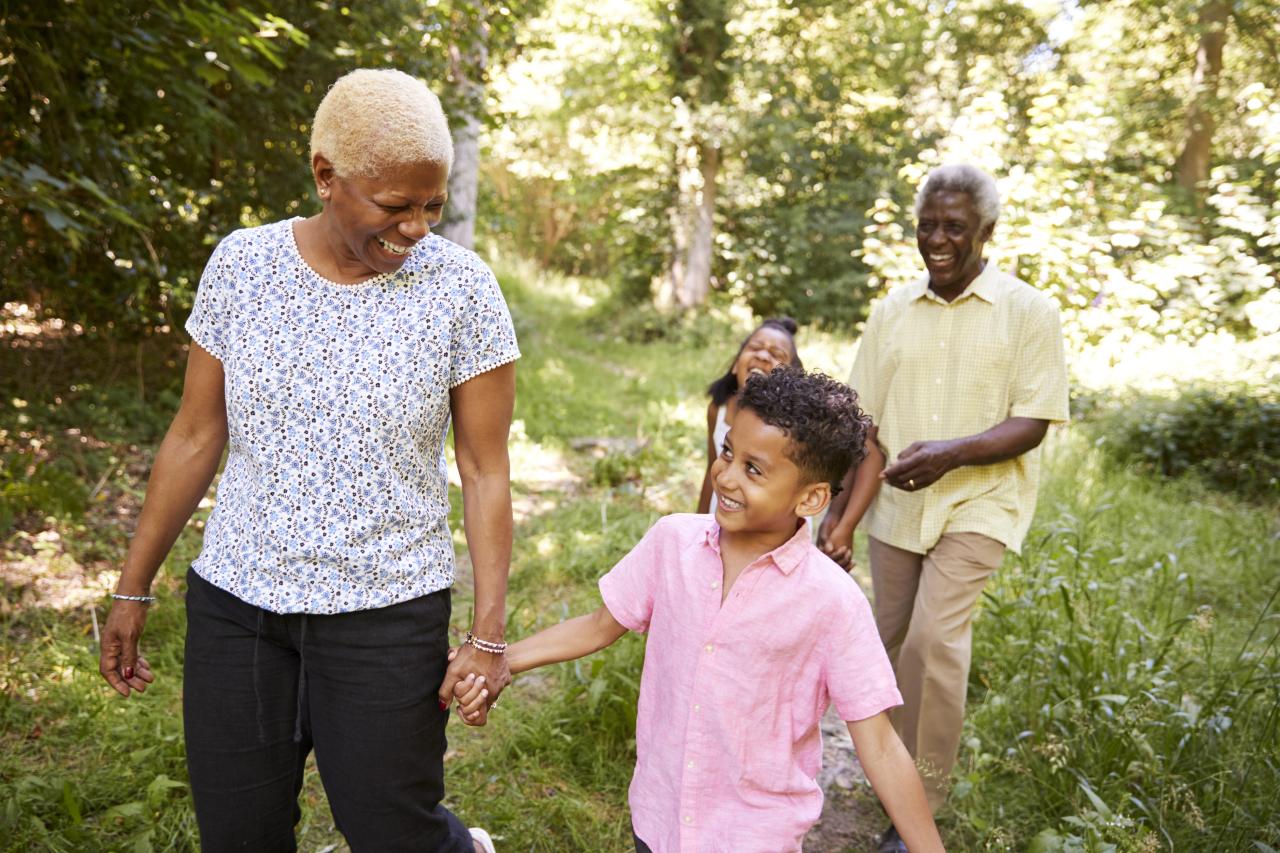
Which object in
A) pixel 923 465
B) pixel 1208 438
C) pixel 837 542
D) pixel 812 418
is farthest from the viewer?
pixel 1208 438

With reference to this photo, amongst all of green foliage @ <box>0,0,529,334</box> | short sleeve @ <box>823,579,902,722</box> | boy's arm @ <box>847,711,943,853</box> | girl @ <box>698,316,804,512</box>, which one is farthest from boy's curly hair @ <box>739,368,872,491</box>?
green foliage @ <box>0,0,529,334</box>

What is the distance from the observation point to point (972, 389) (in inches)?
118

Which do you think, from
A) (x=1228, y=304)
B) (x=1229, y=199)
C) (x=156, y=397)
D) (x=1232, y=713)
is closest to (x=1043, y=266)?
(x=1229, y=199)

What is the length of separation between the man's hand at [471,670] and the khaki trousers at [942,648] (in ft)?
5.00

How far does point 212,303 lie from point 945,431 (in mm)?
2211

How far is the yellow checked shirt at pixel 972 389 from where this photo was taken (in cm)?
292

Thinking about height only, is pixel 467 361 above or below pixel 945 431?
above

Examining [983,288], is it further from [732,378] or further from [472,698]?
[472,698]

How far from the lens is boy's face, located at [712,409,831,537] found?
6.02ft

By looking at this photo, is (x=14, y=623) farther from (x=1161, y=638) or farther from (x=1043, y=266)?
(x=1043, y=266)

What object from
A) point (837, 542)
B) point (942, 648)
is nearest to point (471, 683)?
point (837, 542)

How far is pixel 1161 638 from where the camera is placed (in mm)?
3889

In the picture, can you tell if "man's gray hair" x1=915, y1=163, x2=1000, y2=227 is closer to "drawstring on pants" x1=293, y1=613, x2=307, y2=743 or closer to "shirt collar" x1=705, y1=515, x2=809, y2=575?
"shirt collar" x1=705, y1=515, x2=809, y2=575

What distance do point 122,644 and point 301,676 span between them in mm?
467
